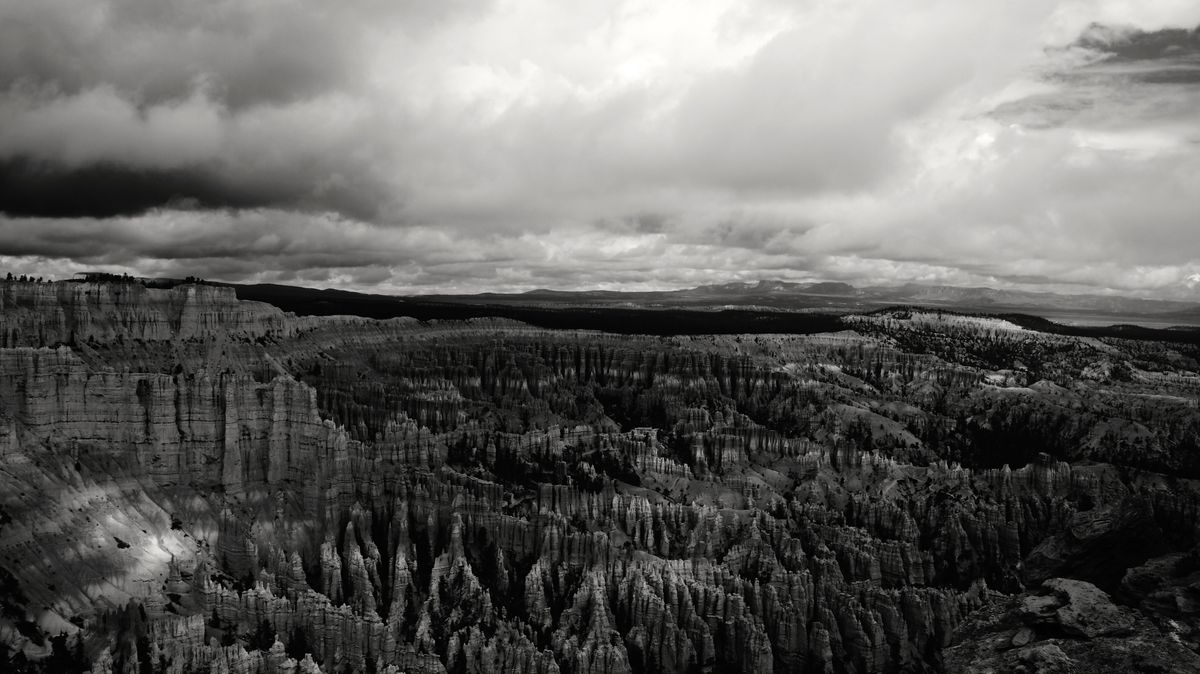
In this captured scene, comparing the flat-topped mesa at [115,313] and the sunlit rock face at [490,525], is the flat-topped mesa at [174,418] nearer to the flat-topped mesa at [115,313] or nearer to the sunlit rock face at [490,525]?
the sunlit rock face at [490,525]

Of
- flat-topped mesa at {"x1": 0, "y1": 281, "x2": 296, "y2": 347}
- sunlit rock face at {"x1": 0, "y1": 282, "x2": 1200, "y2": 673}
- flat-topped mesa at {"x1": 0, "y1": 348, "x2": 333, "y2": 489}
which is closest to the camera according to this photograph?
sunlit rock face at {"x1": 0, "y1": 282, "x2": 1200, "y2": 673}

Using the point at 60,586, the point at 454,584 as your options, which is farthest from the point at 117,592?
the point at 454,584

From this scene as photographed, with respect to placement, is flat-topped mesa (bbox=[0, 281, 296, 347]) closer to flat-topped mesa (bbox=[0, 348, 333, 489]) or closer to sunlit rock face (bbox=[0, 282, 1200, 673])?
sunlit rock face (bbox=[0, 282, 1200, 673])

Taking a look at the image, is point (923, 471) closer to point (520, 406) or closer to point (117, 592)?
point (520, 406)

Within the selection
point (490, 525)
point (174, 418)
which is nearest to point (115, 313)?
point (174, 418)

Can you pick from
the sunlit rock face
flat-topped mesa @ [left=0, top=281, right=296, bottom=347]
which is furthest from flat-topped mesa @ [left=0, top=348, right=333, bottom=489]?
flat-topped mesa @ [left=0, top=281, right=296, bottom=347]

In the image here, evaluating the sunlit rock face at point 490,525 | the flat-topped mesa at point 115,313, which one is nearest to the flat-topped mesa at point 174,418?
the sunlit rock face at point 490,525
